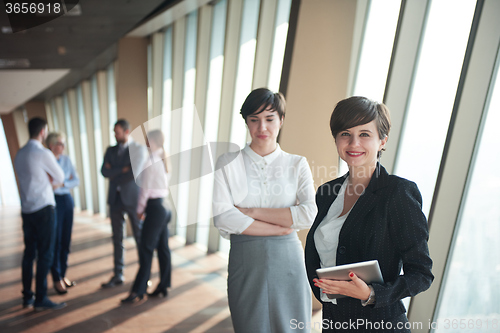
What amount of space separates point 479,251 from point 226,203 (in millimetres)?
1932

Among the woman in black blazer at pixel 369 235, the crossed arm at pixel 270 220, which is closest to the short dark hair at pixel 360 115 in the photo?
the woman in black blazer at pixel 369 235

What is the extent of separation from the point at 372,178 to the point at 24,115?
18.6 meters

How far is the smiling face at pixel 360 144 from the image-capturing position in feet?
4.73

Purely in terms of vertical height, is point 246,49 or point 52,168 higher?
point 246,49

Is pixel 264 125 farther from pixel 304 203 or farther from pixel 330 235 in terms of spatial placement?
pixel 330 235

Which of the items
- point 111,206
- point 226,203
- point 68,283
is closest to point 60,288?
point 68,283

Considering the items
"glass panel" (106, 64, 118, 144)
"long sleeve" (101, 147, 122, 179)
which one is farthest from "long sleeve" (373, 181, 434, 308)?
"glass panel" (106, 64, 118, 144)

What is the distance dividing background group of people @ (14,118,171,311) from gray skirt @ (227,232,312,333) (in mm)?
2129

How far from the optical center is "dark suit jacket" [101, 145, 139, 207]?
4.46 meters

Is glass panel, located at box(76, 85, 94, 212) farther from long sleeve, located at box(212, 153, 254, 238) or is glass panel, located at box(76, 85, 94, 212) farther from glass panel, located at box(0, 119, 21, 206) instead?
long sleeve, located at box(212, 153, 254, 238)

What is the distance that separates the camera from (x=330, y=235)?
153cm

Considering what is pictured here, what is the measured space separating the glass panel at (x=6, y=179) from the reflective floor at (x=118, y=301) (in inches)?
483

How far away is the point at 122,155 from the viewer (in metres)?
4.57

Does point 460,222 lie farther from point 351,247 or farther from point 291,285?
point 351,247
